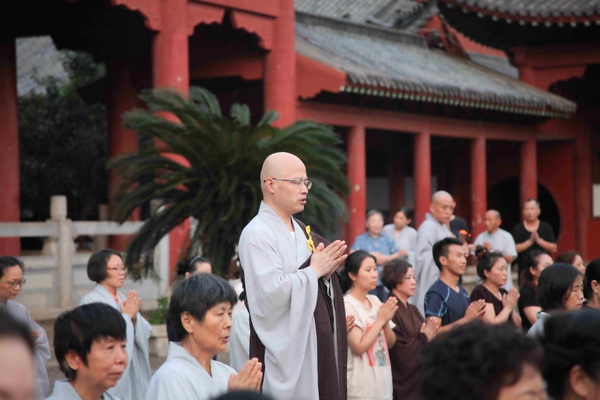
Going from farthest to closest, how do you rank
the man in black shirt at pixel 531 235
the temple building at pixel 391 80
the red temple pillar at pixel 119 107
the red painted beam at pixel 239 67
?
the red temple pillar at pixel 119 107, the red painted beam at pixel 239 67, the temple building at pixel 391 80, the man in black shirt at pixel 531 235

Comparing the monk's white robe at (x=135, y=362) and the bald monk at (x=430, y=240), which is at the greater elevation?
the bald monk at (x=430, y=240)

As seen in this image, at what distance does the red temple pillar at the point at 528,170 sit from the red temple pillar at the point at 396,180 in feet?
7.29

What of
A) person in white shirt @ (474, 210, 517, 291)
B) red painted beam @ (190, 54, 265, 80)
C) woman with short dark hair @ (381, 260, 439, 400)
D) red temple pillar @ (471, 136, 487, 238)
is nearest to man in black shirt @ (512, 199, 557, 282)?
person in white shirt @ (474, 210, 517, 291)

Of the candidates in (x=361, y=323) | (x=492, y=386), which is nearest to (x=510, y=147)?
(x=361, y=323)

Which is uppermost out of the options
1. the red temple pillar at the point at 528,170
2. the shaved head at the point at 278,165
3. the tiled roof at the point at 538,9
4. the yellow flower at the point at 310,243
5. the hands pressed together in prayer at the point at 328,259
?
the tiled roof at the point at 538,9

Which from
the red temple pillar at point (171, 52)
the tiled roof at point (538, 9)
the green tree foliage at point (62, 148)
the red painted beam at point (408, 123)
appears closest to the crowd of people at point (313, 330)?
the red temple pillar at point (171, 52)

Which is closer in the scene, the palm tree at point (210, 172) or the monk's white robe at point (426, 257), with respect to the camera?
the palm tree at point (210, 172)

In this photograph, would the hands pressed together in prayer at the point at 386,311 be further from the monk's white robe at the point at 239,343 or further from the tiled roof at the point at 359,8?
the tiled roof at the point at 359,8

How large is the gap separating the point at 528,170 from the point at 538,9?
2955 millimetres

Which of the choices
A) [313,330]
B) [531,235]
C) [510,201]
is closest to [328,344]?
[313,330]

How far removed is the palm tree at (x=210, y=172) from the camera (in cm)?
818

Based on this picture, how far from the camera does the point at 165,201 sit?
8.58 meters

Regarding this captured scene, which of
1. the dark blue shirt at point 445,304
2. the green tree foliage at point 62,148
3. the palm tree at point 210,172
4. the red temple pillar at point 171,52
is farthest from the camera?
the green tree foliage at point 62,148

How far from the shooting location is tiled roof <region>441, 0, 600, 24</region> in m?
16.6
